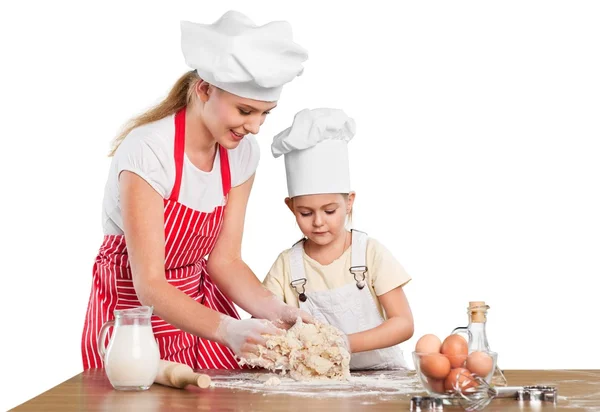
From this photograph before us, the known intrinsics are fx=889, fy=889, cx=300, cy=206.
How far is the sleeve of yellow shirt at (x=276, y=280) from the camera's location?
2.68 metres

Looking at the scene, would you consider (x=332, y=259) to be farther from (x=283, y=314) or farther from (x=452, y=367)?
(x=452, y=367)

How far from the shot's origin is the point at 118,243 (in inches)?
98.9

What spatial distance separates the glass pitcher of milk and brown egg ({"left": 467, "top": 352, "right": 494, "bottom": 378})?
671 millimetres

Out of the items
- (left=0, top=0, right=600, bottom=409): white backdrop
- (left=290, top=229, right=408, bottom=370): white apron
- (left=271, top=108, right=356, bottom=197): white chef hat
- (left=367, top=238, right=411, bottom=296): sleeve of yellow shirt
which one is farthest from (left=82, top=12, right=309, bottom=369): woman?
(left=0, top=0, right=600, bottom=409): white backdrop

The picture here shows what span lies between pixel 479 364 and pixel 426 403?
0.13 metres

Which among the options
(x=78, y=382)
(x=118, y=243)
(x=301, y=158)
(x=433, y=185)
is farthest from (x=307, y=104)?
(x=78, y=382)

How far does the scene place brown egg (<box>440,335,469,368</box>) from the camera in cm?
170

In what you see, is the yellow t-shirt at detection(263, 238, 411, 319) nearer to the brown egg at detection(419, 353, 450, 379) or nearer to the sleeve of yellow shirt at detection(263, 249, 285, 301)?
the sleeve of yellow shirt at detection(263, 249, 285, 301)

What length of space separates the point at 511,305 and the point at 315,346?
1864 millimetres

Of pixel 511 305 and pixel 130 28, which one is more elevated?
pixel 130 28

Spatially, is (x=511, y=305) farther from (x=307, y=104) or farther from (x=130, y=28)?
(x=130, y=28)

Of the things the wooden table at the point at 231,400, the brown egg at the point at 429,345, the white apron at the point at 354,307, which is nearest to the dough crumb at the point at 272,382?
→ the wooden table at the point at 231,400

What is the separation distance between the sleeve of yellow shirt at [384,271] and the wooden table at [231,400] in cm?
62

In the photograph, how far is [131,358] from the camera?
188 centimetres
